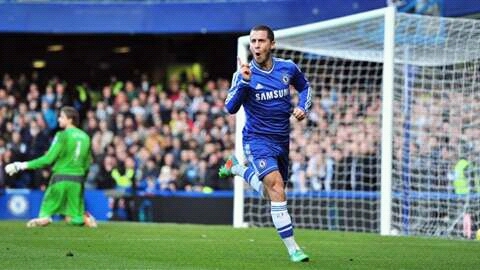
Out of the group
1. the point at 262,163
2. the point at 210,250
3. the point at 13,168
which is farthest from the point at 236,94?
the point at 13,168

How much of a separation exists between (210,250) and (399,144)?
7.06 m

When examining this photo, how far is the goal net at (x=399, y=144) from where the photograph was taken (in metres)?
18.7

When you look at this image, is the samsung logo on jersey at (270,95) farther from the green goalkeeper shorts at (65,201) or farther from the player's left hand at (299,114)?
the green goalkeeper shorts at (65,201)

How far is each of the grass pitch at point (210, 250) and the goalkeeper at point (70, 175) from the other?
1.47 meters

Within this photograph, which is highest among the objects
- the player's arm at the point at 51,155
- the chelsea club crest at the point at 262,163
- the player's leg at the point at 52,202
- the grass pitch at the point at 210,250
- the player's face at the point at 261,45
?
the player's face at the point at 261,45

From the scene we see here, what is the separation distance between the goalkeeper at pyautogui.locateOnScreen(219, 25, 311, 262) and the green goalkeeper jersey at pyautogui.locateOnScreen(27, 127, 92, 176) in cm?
728

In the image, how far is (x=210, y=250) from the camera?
13148 millimetres

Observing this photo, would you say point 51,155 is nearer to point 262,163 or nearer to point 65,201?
point 65,201

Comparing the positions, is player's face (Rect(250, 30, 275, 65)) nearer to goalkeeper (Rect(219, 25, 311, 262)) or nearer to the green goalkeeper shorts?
goalkeeper (Rect(219, 25, 311, 262))

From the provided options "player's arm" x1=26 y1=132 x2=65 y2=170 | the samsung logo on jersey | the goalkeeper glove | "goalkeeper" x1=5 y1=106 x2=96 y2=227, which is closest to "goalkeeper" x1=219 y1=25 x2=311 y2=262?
the samsung logo on jersey

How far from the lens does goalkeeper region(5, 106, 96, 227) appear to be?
62.6 feet

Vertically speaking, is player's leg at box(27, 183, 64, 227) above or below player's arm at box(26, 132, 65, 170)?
below

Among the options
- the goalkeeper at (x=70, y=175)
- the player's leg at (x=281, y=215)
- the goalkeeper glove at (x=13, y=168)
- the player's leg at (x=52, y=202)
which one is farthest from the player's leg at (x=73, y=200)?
the player's leg at (x=281, y=215)

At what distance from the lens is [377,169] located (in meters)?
21.7
